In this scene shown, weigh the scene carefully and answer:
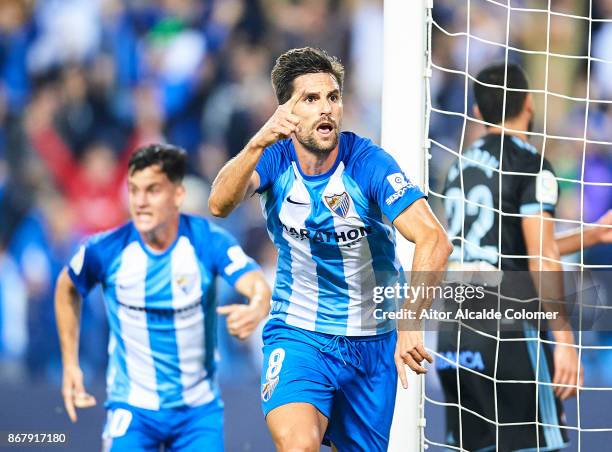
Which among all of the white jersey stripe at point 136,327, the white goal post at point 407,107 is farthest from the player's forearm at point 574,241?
the white jersey stripe at point 136,327

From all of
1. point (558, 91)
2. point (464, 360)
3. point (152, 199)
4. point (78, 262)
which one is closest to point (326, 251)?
point (464, 360)

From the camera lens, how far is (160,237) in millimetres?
5383

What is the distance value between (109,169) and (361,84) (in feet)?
5.94

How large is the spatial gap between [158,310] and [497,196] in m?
1.74

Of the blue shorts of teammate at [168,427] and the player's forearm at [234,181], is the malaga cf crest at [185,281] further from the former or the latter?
the player's forearm at [234,181]

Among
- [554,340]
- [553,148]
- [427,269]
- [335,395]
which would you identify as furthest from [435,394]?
[427,269]

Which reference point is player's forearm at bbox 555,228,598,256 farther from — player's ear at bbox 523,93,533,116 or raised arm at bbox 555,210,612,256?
player's ear at bbox 523,93,533,116

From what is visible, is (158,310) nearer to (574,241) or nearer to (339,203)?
(339,203)

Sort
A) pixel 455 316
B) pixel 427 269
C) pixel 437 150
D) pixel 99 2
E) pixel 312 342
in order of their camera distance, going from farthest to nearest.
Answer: pixel 99 2 → pixel 437 150 → pixel 455 316 → pixel 312 342 → pixel 427 269

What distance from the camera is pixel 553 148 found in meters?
7.46

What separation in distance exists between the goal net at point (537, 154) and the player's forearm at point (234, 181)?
90cm

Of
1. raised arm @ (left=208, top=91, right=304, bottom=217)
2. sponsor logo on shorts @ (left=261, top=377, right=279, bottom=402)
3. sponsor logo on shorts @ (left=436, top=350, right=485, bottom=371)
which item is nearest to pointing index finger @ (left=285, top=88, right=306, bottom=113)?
raised arm @ (left=208, top=91, right=304, bottom=217)

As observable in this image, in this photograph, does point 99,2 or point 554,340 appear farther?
point 99,2

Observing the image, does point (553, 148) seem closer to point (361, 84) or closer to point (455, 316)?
point (361, 84)
